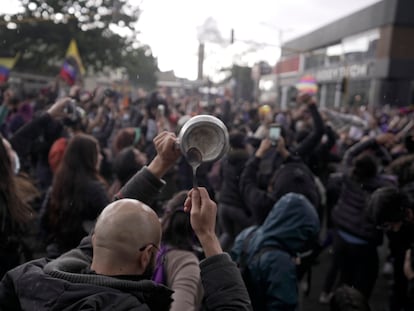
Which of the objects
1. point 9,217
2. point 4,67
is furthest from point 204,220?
point 4,67

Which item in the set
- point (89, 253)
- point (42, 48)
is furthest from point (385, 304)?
point (42, 48)

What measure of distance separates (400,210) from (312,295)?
2034 mm

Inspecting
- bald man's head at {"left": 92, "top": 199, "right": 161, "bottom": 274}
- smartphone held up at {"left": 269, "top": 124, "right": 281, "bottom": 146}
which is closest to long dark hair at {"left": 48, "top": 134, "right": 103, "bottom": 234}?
smartphone held up at {"left": 269, "top": 124, "right": 281, "bottom": 146}

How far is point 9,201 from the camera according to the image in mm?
2617

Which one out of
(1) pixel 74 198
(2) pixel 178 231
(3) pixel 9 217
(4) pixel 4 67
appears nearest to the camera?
(2) pixel 178 231

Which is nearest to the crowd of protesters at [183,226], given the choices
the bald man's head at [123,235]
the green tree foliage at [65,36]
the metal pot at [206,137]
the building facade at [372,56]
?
the bald man's head at [123,235]

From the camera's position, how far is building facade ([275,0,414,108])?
1021 inches

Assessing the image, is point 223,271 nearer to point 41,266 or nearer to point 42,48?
point 41,266

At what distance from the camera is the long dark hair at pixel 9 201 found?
8.45 feet

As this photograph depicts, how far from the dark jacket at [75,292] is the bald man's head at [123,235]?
6 centimetres

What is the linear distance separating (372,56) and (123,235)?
29.8m

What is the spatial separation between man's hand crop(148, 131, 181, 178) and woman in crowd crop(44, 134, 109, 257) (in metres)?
1.13

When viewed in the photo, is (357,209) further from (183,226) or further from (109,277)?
(109,277)

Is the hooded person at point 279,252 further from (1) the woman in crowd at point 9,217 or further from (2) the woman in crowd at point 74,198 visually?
(1) the woman in crowd at point 9,217
